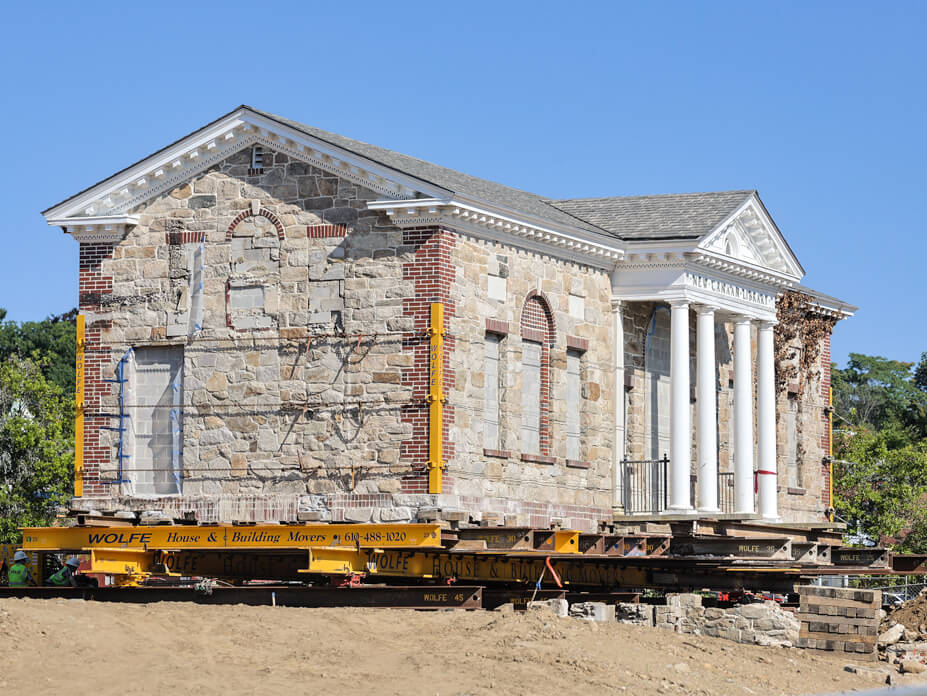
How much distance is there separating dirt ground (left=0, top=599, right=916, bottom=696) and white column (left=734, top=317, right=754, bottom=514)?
371 inches

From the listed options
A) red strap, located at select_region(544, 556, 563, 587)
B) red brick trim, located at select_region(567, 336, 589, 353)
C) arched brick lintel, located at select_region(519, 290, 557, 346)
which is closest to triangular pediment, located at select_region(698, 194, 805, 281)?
red brick trim, located at select_region(567, 336, 589, 353)

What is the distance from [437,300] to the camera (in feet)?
96.6

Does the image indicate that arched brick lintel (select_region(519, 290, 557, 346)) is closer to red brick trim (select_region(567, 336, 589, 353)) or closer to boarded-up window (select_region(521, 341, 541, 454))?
boarded-up window (select_region(521, 341, 541, 454))

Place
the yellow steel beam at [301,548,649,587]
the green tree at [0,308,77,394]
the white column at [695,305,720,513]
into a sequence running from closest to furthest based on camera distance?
the yellow steel beam at [301,548,649,587]
the white column at [695,305,720,513]
the green tree at [0,308,77,394]

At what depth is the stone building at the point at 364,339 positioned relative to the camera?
29672mm

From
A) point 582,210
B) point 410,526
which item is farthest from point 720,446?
point 410,526

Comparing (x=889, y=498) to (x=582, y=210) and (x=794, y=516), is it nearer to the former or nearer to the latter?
(x=794, y=516)

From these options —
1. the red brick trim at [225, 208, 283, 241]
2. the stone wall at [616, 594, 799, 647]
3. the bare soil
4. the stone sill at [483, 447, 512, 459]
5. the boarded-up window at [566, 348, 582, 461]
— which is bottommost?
the bare soil

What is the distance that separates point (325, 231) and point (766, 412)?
12267 millimetres

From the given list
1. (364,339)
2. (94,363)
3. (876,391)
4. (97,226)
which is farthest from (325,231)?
(876,391)

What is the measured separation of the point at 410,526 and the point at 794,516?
17.6 m

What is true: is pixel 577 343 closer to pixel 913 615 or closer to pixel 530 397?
pixel 530 397

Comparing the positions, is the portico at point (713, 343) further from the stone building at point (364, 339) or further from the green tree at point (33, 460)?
the green tree at point (33, 460)

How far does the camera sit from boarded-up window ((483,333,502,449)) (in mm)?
30609
